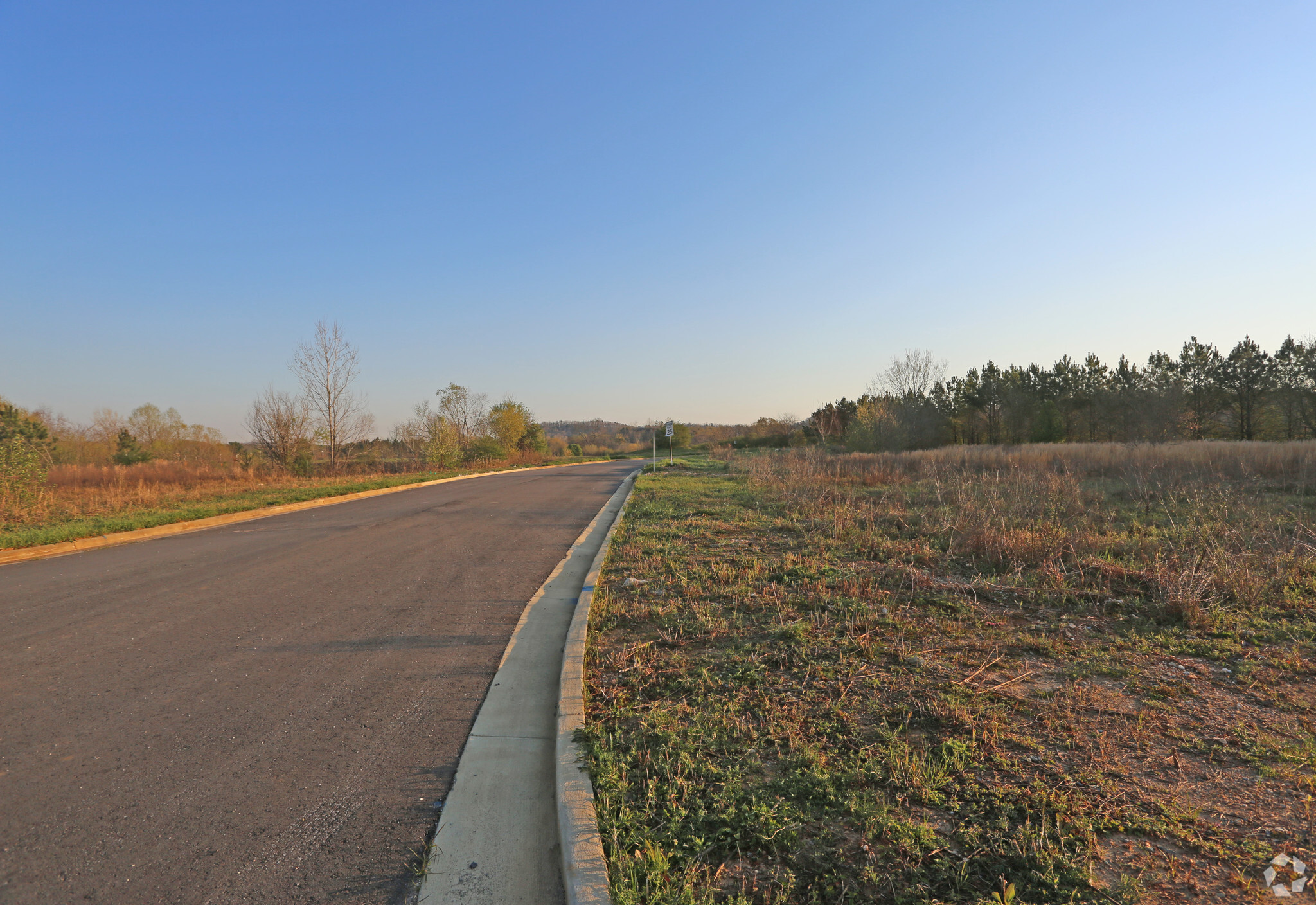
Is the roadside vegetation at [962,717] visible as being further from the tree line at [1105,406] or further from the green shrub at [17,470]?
the tree line at [1105,406]

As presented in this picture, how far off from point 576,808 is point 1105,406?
A: 176ft

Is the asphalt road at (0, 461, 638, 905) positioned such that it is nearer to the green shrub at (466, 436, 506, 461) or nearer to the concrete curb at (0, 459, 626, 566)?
the concrete curb at (0, 459, 626, 566)

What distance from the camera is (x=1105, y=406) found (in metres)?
43.6

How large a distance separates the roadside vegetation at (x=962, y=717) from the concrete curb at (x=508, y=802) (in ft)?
1.00

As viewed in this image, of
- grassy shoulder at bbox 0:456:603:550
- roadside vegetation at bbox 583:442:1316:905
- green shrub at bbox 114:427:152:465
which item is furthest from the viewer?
green shrub at bbox 114:427:152:465

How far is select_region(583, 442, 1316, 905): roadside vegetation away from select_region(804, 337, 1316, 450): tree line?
1211 inches

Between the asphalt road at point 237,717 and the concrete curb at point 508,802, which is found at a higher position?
the asphalt road at point 237,717

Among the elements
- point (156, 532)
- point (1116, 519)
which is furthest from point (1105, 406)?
point (156, 532)

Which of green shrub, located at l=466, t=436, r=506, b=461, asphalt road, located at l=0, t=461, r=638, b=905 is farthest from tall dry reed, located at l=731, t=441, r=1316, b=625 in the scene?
green shrub, located at l=466, t=436, r=506, b=461

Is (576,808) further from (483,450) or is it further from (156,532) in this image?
(483,450)

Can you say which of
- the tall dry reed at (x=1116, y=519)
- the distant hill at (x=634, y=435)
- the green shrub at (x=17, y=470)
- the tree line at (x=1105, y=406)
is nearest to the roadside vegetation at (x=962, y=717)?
the tall dry reed at (x=1116, y=519)

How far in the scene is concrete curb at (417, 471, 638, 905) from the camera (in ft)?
7.65

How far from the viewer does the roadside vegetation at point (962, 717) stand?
7.19 ft

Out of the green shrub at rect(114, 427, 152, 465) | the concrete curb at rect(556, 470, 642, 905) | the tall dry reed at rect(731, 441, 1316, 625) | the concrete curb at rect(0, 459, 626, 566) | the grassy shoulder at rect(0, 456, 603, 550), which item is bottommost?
the concrete curb at rect(556, 470, 642, 905)
